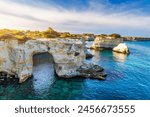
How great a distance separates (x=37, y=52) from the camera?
1832 inches

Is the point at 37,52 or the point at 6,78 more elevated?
the point at 37,52


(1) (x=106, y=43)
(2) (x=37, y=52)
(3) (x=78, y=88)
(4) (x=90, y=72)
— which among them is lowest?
(3) (x=78, y=88)

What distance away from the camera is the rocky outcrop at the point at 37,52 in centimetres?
4397

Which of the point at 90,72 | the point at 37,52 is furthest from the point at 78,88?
the point at 37,52

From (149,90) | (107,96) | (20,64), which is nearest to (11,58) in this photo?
(20,64)

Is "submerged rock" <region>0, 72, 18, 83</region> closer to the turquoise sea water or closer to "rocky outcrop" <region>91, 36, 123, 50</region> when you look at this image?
the turquoise sea water

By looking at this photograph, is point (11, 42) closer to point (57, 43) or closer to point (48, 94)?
point (57, 43)

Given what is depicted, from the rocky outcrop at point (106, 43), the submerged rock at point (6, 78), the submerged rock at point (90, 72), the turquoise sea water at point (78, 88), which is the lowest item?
the turquoise sea water at point (78, 88)

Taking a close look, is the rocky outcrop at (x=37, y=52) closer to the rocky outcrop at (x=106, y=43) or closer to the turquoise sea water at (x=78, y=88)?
the turquoise sea water at (x=78, y=88)

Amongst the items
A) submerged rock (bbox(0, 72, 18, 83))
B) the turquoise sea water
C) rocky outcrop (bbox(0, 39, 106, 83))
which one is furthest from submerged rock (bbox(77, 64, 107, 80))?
submerged rock (bbox(0, 72, 18, 83))

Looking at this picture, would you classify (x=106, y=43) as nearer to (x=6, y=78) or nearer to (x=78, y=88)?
(x=78, y=88)

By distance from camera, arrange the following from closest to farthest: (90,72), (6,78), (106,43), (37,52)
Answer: (6,78) → (37,52) → (90,72) → (106,43)

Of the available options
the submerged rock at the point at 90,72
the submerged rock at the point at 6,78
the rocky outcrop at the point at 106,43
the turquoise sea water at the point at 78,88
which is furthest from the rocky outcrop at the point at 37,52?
the rocky outcrop at the point at 106,43

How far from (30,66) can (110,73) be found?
22259 millimetres
